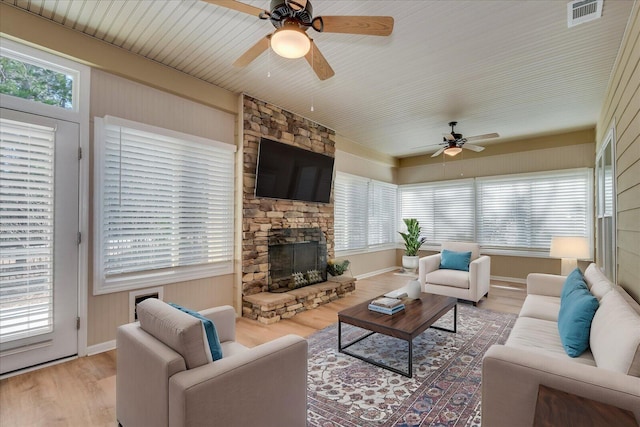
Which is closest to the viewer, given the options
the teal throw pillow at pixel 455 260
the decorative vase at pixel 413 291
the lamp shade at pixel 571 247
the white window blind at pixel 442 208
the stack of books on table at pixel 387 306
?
the stack of books on table at pixel 387 306

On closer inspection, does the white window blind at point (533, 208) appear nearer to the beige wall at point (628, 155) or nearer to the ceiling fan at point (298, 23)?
the beige wall at point (628, 155)

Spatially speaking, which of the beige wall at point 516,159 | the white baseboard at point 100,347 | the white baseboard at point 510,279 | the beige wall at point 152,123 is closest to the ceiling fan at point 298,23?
the beige wall at point 152,123

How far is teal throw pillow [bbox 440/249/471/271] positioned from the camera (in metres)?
4.84

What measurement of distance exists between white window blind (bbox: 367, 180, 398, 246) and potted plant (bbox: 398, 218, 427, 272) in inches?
19.6

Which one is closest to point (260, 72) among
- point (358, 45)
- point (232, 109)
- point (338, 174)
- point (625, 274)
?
point (232, 109)

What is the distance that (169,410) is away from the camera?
1331 millimetres

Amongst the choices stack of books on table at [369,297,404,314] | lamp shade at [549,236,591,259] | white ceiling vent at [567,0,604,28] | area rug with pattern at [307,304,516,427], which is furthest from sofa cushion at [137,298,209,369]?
lamp shade at [549,236,591,259]

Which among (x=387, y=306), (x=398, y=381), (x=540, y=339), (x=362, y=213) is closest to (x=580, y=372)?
(x=540, y=339)

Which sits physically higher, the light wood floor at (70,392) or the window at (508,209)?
the window at (508,209)

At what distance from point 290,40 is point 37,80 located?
8.03 feet

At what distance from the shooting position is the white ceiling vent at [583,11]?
7.50 feet

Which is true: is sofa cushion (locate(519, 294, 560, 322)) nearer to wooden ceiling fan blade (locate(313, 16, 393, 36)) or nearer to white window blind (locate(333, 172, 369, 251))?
wooden ceiling fan blade (locate(313, 16, 393, 36))

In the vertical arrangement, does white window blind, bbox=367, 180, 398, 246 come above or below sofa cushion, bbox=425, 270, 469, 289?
above

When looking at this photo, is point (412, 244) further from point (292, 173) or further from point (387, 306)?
point (387, 306)
